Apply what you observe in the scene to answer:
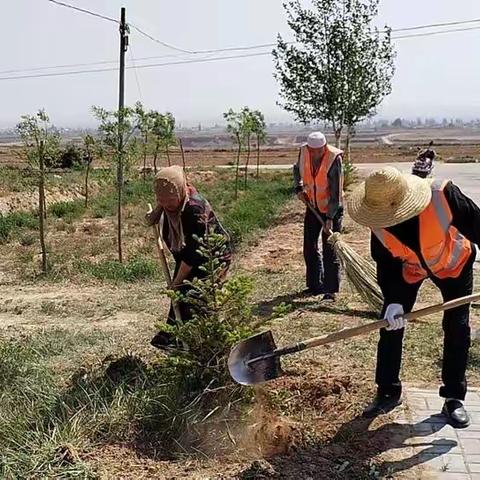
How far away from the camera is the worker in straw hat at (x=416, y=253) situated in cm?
334

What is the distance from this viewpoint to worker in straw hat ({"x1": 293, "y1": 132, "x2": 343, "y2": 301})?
6.24 metres

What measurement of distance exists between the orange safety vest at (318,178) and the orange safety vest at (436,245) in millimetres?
2719

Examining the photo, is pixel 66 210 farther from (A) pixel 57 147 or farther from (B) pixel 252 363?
(B) pixel 252 363

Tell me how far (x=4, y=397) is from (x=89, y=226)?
868 cm

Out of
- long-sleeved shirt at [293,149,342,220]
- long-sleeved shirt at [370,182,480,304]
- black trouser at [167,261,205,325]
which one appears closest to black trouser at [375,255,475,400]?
long-sleeved shirt at [370,182,480,304]

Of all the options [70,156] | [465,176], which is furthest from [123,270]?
[70,156]

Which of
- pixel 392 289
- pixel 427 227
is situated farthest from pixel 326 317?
pixel 427 227

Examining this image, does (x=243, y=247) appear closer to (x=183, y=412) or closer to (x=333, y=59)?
(x=183, y=412)

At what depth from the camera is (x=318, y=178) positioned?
6.29 metres

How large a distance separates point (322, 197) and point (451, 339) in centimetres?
283

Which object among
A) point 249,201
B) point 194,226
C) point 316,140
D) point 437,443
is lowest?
point 437,443

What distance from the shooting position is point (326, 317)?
602cm

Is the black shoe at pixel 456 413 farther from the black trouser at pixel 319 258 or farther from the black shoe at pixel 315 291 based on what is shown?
the black shoe at pixel 315 291

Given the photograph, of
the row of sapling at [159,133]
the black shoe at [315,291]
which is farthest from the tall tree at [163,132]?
the black shoe at [315,291]
